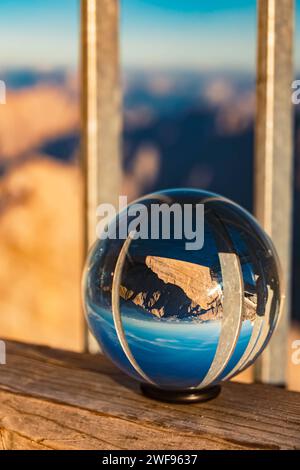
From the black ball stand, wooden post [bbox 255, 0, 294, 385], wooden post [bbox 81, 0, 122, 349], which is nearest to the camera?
the black ball stand

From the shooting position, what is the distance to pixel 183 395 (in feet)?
2.82

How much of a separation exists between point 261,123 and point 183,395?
534 millimetres

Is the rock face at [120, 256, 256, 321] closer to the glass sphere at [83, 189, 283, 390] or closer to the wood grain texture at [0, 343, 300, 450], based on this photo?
the glass sphere at [83, 189, 283, 390]

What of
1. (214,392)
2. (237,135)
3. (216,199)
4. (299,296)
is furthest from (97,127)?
(237,135)

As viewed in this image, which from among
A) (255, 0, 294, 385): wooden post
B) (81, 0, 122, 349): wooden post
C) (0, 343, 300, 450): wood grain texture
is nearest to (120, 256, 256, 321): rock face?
(0, 343, 300, 450): wood grain texture

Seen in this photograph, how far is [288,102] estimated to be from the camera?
45.6 inches

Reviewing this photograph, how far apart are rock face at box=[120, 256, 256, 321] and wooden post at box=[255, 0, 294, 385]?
1.49 feet

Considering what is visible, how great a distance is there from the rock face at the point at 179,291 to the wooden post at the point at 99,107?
56 centimetres

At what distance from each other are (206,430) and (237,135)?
2390mm

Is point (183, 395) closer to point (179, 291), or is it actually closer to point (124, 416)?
point (124, 416)

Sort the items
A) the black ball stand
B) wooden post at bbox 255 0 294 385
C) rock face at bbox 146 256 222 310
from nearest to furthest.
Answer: rock face at bbox 146 256 222 310, the black ball stand, wooden post at bbox 255 0 294 385

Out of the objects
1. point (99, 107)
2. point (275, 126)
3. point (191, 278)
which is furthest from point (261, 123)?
point (191, 278)

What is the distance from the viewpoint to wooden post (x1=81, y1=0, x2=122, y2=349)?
4.07ft

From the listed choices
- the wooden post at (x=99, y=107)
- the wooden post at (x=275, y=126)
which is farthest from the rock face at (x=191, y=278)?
the wooden post at (x=99, y=107)
